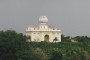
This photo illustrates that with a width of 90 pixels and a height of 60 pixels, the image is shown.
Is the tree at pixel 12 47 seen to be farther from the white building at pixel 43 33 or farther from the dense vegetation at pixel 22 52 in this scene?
the white building at pixel 43 33

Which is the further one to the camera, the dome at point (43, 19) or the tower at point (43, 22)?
the dome at point (43, 19)

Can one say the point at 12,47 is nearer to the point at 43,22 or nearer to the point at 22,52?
the point at 22,52

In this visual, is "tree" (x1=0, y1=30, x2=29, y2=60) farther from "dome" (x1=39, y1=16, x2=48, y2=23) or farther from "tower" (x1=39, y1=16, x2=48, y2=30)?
"dome" (x1=39, y1=16, x2=48, y2=23)

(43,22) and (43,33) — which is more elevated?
(43,22)

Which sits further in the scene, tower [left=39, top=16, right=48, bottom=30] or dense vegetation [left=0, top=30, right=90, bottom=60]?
tower [left=39, top=16, right=48, bottom=30]

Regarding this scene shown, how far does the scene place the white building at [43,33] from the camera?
9256 cm

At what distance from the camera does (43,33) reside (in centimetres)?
9275

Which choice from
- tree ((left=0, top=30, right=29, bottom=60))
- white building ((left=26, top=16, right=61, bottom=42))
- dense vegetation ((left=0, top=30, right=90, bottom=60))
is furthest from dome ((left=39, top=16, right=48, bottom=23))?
tree ((left=0, top=30, right=29, bottom=60))

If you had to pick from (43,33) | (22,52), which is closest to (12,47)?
(22,52)

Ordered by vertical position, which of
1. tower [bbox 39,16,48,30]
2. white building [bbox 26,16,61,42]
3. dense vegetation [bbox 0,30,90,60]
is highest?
tower [bbox 39,16,48,30]

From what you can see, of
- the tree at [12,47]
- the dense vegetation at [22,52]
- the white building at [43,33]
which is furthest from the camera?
the white building at [43,33]

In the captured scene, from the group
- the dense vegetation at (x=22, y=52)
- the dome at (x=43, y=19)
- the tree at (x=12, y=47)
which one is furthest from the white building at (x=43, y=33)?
the tree at (x=12, y=47)

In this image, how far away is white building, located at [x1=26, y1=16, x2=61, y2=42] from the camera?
92.6 meters

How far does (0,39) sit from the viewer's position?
229ft
